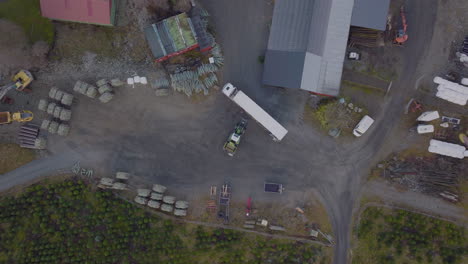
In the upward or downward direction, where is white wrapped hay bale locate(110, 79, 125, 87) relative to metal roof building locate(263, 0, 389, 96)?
downward

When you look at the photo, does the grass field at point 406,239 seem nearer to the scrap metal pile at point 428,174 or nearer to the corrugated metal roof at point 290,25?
the scrap metal pile at point 428,174

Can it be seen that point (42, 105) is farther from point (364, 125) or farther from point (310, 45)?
point (364, 125)

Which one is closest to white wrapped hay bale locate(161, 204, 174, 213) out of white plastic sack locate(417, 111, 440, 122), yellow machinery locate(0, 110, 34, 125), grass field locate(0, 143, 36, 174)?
grass field locate(0, 143, 36, 174)

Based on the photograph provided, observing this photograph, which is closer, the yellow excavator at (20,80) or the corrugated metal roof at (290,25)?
the corrugated metal roof at (290,25)

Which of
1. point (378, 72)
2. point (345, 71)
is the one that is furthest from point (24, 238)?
point (378, 72)

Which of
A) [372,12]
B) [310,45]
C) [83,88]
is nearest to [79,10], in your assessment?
[83,88]

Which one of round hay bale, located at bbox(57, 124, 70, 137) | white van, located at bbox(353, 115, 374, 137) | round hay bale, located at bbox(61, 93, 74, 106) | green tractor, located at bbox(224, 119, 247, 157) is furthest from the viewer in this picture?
white van, located at bbox(353, 115, 374, 137)

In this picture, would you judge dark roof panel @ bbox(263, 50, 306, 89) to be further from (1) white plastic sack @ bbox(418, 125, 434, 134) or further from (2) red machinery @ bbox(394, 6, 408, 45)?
(1) white plastic sack @ bbox(418, 125, 434, 134)

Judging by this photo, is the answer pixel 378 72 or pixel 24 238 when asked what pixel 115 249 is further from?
pixel 378 72

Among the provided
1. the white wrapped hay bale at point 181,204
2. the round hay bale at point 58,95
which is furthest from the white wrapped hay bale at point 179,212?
the round hay bale at point 58,95
